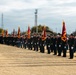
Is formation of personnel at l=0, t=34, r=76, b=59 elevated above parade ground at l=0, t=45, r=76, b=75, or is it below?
above

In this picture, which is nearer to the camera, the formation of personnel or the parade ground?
the parade ground

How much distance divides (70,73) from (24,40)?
96.8 ft

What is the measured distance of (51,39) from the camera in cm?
3092

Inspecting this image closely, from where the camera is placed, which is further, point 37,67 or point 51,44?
point 51,44

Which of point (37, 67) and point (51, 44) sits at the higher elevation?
point (51, 44)

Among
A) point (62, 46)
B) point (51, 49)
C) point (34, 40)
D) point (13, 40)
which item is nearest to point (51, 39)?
point (51, 49)

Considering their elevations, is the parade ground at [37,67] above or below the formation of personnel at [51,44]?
below

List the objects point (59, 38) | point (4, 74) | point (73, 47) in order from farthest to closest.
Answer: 1. point (59, 38)
2. point (73, 47)
3. point (4, 74)

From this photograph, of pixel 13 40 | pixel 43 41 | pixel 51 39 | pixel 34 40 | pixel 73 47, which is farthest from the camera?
pixel 13 40

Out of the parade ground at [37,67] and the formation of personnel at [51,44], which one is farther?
the formation of personnel at [51,44]

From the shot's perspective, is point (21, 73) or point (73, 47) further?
point (73, 47)

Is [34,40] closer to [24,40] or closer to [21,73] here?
[24,40]

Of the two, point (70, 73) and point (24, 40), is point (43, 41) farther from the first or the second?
point (70, 73)

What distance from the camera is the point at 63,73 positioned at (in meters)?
15.3
